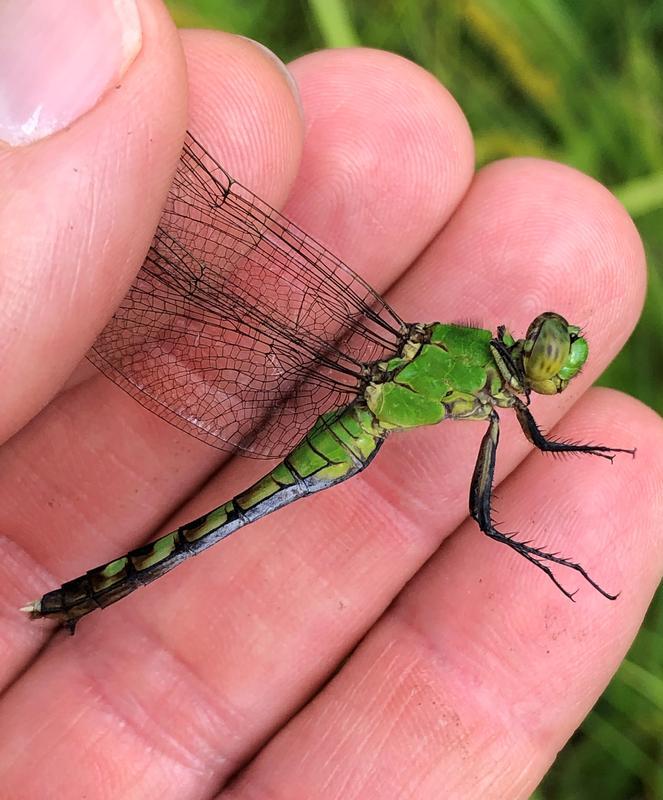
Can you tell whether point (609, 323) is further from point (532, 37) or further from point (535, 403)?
point (532, 37)

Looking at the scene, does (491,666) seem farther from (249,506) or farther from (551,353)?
(551,353)

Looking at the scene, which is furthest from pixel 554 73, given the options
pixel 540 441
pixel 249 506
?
pixel 249 506

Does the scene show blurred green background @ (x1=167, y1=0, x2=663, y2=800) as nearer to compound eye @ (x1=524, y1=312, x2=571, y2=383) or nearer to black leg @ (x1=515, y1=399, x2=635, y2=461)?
black leg @ (x1=515, y1=399, x2=635, y2=461)

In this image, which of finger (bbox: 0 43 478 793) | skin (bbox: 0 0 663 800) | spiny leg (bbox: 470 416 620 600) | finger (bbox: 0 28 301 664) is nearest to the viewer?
spiny leg (bbox: 470 416 620 600)

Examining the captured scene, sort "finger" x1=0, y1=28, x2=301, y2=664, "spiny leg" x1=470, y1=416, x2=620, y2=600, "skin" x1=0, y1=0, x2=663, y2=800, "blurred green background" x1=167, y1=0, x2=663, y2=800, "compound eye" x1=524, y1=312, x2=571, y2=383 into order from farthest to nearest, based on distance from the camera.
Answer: "blurred green background" x1=167, y1=0, x2=663, y2=800, "finger" x1=0, y1=28, x2=301, y2=664, "skin" x1=0, y1=0, x2=663, y2=800, "spiny leg" x1=470, y1=416, x2=620, y2=600, "compound eye" x1=524, y1=312, x2=571, y2=383

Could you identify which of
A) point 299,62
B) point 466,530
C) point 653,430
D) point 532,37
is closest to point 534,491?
point 466,530

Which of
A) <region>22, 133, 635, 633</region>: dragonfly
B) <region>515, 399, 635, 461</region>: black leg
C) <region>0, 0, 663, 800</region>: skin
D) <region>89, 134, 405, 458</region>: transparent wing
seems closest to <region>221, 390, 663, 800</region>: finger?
<region>0, 0, 663, 800</region>: skin

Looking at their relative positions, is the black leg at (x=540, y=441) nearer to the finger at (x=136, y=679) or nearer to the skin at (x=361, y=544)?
the skin at (x=361, y=544)
